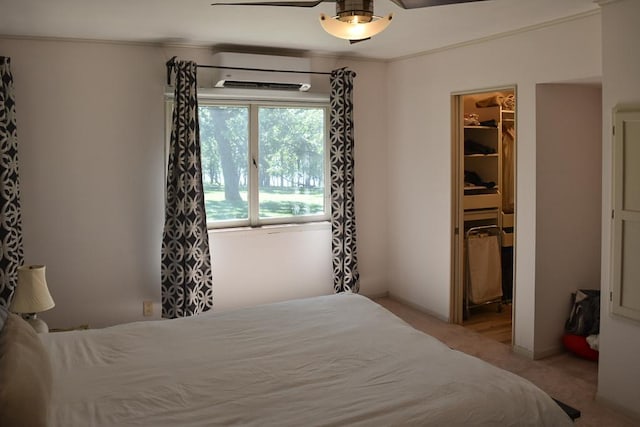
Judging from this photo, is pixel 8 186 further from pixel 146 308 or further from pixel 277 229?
pixel 277 229

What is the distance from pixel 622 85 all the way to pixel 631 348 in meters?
1.51

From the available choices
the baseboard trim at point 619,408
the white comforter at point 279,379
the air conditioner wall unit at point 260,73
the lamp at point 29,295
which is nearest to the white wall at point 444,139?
the baseboard trim at point 619,408

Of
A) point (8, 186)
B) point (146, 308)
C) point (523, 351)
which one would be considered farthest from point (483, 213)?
point (8, 186)

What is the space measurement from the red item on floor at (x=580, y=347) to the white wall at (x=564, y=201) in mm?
85

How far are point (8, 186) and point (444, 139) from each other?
11.3ft

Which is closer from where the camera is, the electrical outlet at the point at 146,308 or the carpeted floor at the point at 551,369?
the carpeted floor at the point at 551,369

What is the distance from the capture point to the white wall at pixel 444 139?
376cm

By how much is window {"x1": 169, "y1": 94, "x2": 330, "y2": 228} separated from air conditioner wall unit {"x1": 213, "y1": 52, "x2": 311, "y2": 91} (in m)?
0.22

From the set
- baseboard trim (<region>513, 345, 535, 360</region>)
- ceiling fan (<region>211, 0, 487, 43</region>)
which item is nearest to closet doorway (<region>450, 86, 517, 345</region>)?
baseboard trim (<region>513, 345, 535, 360</region>)

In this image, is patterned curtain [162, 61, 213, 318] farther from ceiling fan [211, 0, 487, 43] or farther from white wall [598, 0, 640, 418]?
white wall [598, 0, 640, 418]

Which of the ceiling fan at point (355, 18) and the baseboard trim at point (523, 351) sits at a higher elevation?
the ceiling fan at point (355, 18)

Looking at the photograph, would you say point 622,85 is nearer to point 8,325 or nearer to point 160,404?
point 160,404

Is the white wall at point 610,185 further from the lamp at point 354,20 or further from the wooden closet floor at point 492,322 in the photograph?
the lamp at point 354,20

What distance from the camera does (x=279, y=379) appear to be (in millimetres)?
2244
